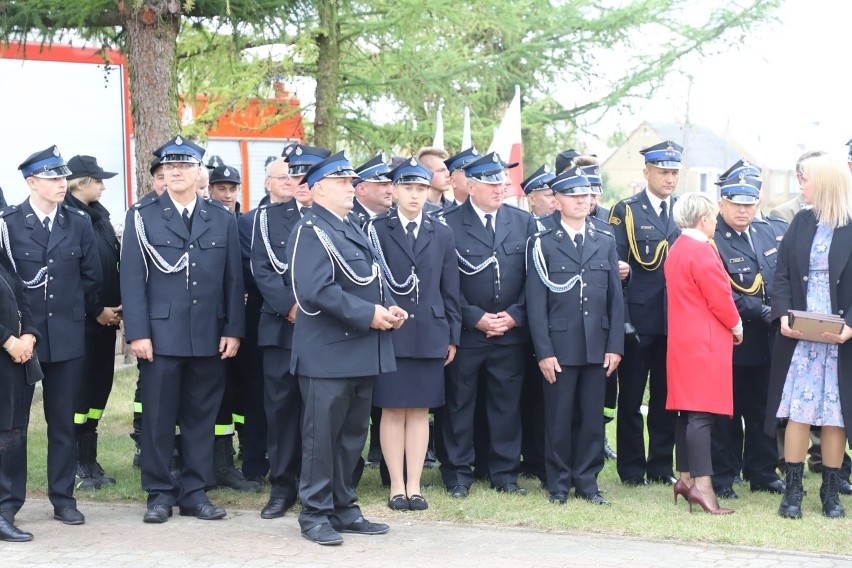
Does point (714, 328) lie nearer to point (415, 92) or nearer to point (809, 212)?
point (809, 212)

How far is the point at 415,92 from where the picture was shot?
48.2 feet

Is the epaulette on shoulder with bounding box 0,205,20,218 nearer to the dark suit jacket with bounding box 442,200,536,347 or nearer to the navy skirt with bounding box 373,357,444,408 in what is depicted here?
the navy skirt with bounding box 373,357,444,408

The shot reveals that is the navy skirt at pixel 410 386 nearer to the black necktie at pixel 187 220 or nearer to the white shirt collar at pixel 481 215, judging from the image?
the white shirt collar at pixel 481 215

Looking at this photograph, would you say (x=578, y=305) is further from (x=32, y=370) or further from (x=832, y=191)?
(x=32, y=370)

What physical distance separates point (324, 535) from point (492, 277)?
2181 mm

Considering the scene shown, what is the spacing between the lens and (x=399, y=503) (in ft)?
24.5

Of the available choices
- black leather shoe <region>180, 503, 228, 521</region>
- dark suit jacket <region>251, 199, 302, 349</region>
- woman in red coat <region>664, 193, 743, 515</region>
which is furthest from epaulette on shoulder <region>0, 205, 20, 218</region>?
woman in red coat <region>664, 193, 743, 515</region>

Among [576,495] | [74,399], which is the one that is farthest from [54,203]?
[576,495]

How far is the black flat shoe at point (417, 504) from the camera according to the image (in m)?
7.45

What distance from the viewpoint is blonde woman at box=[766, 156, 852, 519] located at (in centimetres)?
729

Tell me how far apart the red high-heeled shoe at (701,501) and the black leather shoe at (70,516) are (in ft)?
11.8

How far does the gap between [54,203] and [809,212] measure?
14.9 feet

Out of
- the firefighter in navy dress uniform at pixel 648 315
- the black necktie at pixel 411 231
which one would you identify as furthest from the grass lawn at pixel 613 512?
the black necktie at pixel 411 231

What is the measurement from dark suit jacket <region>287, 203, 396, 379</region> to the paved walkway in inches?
37.0
